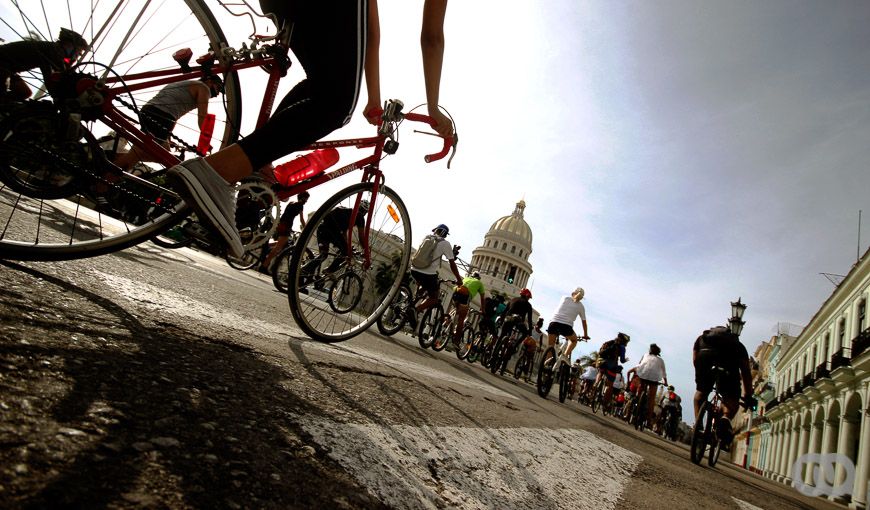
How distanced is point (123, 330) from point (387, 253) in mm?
2438

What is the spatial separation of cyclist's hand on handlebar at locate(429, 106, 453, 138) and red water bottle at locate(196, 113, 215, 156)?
4.07ft

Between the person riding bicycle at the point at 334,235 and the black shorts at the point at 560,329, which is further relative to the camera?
the black shorts at the point at 560,329

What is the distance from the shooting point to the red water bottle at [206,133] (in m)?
2.63

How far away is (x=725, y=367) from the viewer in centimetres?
577

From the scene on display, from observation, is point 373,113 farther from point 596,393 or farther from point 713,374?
point 596,393

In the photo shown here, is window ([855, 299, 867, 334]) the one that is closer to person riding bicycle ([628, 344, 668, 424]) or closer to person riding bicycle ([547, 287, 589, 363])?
person riding bicycle ([628, 344, 668, 424])

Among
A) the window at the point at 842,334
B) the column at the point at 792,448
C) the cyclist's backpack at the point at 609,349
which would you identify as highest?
the window at the point at 842,334

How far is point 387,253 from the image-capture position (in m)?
3.66

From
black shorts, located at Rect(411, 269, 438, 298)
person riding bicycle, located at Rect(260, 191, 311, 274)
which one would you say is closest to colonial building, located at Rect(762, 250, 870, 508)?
black shorts, located at Rect(411, 269, 438, 298)

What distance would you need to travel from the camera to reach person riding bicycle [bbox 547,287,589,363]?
9336mm

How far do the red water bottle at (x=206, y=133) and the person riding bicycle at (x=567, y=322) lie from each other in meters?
7.79

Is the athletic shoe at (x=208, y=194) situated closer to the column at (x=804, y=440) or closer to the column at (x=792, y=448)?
the column at (x=804, y=440)

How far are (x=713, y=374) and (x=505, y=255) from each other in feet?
238

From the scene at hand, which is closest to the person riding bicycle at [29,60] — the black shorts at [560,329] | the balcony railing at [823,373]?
the black shorts at [560,329]
